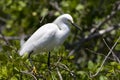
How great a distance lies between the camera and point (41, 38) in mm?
4121

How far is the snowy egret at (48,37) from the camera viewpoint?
4.09 meters

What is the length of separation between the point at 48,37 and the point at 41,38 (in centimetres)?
7

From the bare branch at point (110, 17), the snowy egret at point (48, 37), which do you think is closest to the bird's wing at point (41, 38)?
the snowy egret at point (48, 37)

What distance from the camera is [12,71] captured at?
3811mm

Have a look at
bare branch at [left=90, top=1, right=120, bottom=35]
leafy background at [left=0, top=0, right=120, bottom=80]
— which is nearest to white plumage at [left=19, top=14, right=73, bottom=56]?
leafy background at [left=0, top=0, right=120, bottom=80]

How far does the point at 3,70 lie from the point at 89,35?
215 cm

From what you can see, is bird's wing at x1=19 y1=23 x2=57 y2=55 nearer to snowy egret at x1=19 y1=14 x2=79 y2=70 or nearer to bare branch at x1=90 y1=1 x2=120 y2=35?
snowy egret at x1=19 y1=14 x2=79 y2=70

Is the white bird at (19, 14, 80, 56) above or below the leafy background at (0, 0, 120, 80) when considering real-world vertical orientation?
below

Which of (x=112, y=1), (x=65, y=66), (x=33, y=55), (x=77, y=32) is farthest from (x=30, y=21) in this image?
(x=65, y=66)

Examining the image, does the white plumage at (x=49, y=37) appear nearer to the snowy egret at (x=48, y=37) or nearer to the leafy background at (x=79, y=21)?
the snowy egret at (x=48, y=37)

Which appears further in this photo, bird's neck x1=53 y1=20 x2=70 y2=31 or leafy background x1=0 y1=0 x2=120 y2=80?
leafy background x1=0 y1=0 x2=120 y2=80

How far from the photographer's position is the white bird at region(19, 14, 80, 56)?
161 inches

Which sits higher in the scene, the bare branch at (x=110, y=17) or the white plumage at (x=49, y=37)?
the bare branch at (x=110, y=17)

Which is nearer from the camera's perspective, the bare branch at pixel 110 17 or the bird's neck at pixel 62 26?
the bird's neck at pixel 62 26
